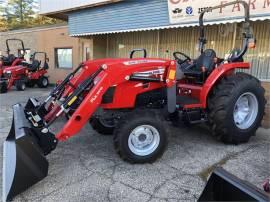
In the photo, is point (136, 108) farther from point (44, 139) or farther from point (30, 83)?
point (30, 83)

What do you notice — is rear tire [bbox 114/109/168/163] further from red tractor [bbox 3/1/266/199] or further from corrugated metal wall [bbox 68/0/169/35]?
corrugated metal wall [bbox 68/0/169/35]

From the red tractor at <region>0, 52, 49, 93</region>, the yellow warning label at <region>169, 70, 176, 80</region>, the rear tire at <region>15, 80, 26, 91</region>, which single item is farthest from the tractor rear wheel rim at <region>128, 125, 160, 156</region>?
the rear tire at <region>15, 80, 26, 91</region>

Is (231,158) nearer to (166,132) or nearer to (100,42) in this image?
(166,132)

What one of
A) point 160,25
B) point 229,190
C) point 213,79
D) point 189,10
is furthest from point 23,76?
point 229,190

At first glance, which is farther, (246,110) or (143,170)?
(246,110)

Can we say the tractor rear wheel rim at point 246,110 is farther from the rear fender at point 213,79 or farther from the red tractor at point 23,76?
the red tractor at point 23,76

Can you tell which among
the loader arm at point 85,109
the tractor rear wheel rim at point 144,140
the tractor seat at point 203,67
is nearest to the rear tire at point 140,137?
the tractor rear wheel rim at point 144,140

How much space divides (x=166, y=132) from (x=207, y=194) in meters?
1.55

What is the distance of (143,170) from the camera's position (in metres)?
3.59

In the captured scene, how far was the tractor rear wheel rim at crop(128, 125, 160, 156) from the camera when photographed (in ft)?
12.2

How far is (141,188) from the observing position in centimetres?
315

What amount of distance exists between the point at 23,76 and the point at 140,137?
9.31 metres

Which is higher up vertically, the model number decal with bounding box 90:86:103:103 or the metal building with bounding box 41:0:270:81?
the metal building with bounding box 41:0:270:81

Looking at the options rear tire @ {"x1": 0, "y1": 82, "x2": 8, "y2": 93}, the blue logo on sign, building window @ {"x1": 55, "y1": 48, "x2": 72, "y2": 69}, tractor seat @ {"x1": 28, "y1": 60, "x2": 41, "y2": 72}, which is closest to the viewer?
the blue logo on sign
